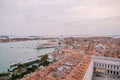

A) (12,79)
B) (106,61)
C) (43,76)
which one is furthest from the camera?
(106,61)

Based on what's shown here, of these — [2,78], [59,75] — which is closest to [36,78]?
[59,75]

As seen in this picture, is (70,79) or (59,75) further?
(59,75)

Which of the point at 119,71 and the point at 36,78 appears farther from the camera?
the point at 119,71

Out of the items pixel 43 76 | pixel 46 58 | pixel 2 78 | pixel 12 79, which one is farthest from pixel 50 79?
pixel 46 58

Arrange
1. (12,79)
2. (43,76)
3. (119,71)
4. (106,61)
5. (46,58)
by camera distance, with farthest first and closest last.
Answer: (46,58), (106,61), (119,71), (12,79), (43,76)

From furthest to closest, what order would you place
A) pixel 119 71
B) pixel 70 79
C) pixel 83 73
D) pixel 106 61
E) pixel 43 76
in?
pixel 106 61 < pixel 119 71 < pixel 83 73 < pixel 43 76 < pixel 70 79

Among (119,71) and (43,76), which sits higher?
(43,76)

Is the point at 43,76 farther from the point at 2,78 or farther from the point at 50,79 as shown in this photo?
the point at 2,78

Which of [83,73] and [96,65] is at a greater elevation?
[83,73]

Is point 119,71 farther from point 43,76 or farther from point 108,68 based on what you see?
point 43,76
